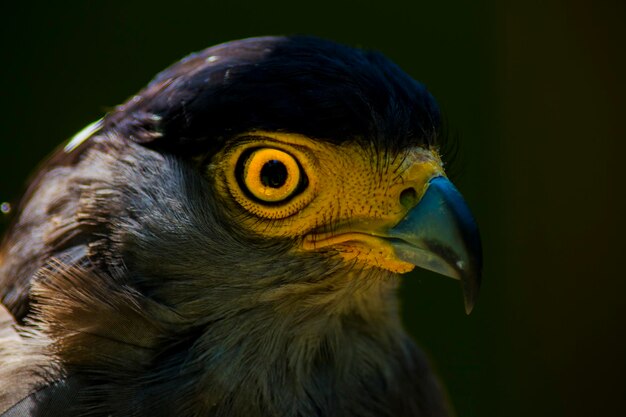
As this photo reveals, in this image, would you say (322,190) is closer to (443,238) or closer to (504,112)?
(443,238)

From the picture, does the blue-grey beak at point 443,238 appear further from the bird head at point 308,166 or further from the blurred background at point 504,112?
the blurred background at point 504,112

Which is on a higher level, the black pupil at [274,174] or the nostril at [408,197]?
the black pupil at [274,174]

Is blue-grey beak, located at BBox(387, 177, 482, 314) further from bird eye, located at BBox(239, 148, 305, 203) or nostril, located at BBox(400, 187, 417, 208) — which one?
bird eye, located at BBox(239, 148, 305, 203)

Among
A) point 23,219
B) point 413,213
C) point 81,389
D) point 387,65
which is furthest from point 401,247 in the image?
point 23,219

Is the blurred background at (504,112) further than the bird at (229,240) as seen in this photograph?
Yes

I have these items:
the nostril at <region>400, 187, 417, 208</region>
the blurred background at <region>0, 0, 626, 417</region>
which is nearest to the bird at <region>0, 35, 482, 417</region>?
the nostril at <region>400, 187, 417, 208</region>

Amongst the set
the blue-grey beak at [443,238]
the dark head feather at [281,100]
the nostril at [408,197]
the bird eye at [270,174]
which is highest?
the dark head feather at [281,100]

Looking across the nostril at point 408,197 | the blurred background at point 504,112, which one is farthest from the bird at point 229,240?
the blurred background at point 504,112

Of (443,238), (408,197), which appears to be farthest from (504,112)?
(443,238)
